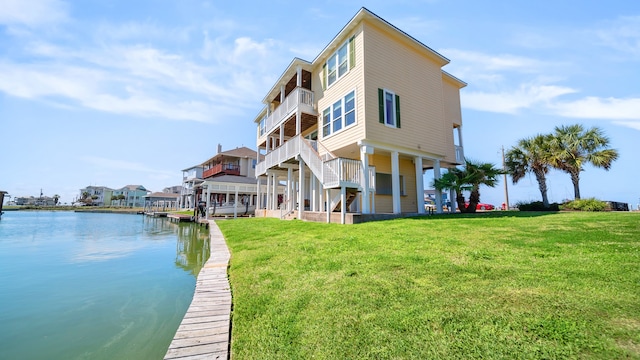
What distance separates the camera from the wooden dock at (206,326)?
2.53m

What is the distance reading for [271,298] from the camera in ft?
12.1

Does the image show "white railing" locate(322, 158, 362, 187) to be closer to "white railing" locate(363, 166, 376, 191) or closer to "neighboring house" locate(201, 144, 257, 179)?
"white railing" locate(363, 166, 376, 191)

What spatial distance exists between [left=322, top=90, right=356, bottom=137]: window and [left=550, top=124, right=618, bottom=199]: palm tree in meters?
13.8

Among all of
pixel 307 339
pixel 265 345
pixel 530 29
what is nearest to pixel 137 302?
pixel 265 345

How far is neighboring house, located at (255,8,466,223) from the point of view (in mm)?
11008

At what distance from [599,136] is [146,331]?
76.3 ft

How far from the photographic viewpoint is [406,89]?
12805 mm

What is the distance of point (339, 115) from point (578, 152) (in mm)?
15251

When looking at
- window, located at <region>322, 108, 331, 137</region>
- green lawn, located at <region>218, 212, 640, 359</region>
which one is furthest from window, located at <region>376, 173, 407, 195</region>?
green lawn, located at <region>218, 212, 640, 359</region>

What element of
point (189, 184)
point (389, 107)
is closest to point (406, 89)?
point (389, 107)

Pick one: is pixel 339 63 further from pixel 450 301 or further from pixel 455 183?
pixel 450 301

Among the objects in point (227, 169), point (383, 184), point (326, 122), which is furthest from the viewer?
point (227, 169)

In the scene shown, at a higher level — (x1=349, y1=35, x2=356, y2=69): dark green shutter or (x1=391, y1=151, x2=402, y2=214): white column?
(x1=349, y1=35, x2=356, y2=69): dark green shutter

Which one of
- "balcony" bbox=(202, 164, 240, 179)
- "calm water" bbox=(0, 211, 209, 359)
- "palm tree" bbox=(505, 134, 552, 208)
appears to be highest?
"balcony" bbox=(202, 164, 240, 179)
